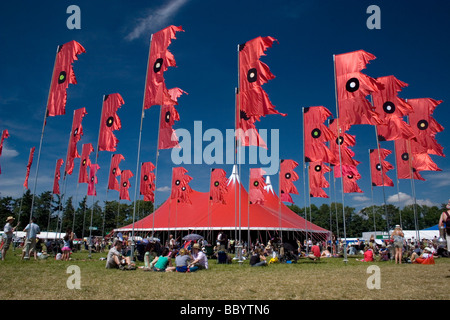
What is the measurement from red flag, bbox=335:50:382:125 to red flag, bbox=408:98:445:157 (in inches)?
311

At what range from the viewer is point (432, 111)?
1870 cm

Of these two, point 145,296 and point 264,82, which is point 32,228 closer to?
point 145,296

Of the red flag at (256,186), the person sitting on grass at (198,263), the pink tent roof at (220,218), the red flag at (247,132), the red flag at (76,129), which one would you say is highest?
the red flag at (76,129)

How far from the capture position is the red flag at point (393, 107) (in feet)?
51.8

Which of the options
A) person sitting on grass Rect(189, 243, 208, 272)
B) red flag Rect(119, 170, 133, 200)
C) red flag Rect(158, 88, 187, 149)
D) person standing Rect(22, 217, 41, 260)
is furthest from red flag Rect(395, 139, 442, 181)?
person standing Rect(22, 217, 41, 260)

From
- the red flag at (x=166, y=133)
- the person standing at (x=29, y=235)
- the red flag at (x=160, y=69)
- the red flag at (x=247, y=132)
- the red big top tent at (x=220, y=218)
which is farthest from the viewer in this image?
the red big top tent at (x=220, y=218)

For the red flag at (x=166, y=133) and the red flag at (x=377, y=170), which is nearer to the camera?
the red flag at (x=166, y=133)

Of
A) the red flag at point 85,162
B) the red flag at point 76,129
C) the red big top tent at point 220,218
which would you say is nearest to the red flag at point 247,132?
the red flag at point 76,129

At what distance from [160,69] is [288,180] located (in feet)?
43.1

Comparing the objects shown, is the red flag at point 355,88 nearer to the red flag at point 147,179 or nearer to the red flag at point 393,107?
the red flag at point 393,107

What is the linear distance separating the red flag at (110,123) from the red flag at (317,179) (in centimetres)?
1337

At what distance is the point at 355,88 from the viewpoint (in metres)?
12.9
